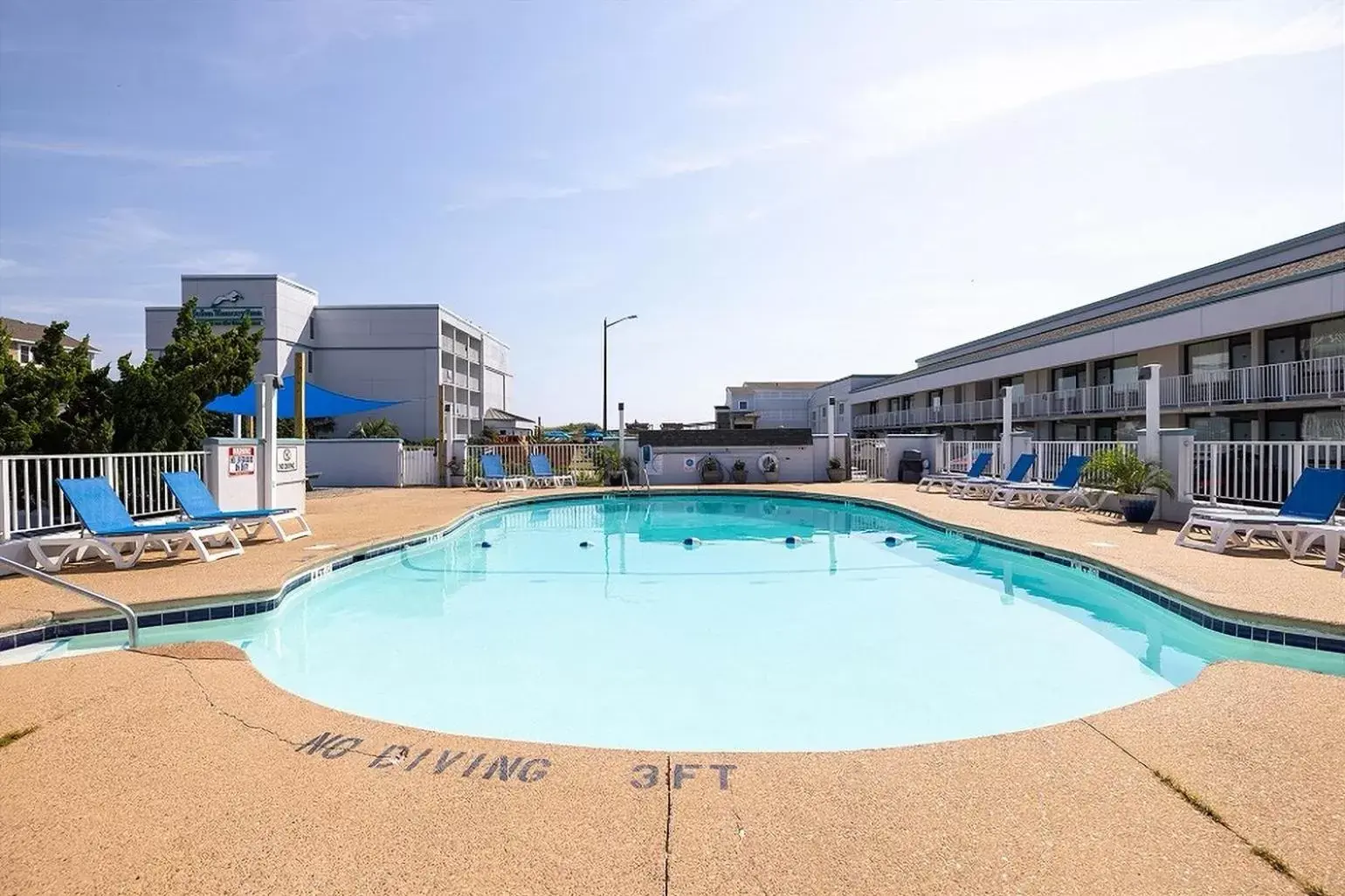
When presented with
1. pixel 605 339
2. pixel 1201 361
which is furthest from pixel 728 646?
pixel 1201 361

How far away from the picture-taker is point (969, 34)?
8594 millimetres

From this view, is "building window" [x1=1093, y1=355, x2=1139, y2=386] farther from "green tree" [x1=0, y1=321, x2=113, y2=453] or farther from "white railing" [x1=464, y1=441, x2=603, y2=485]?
"green tree" [x1=0, y1=321, x2=113, y2=453]

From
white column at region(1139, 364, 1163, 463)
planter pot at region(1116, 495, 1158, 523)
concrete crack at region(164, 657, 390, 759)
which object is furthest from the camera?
white column at region(1139, 364, 1163, 463)

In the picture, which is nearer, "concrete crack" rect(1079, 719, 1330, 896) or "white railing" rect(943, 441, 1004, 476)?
"concrete crack" rect(1079, 719, 1330, 896)

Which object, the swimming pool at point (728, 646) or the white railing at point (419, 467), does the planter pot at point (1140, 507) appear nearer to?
the swimming pool at point (728, 646)

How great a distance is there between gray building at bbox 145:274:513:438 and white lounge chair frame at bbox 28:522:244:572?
35476 millimetres

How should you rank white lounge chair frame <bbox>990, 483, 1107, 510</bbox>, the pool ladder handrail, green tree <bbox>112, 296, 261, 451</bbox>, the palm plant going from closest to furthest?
the palm plant < green tree <bbox>112, 296, 261, 451</bbox> < white lounge chair frame <bbox>990, 483, 1107, 510</bbox> < the pool ladder handrail

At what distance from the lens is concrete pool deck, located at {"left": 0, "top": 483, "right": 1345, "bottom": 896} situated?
1.94 m

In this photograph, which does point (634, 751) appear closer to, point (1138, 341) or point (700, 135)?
point (700, 135)

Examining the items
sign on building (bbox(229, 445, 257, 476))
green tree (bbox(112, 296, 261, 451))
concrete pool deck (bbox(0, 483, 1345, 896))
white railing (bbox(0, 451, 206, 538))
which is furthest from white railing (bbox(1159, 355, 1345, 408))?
green tree (bbox(112, 296, 261, 451))

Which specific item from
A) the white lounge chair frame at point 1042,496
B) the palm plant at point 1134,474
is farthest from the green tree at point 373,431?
the palm plant at point 1134,474

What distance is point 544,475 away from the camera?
696 inches

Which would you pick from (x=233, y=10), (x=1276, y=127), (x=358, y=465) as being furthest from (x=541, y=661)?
(x=358, y=465)

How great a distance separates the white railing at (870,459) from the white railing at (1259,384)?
712 centimetres
